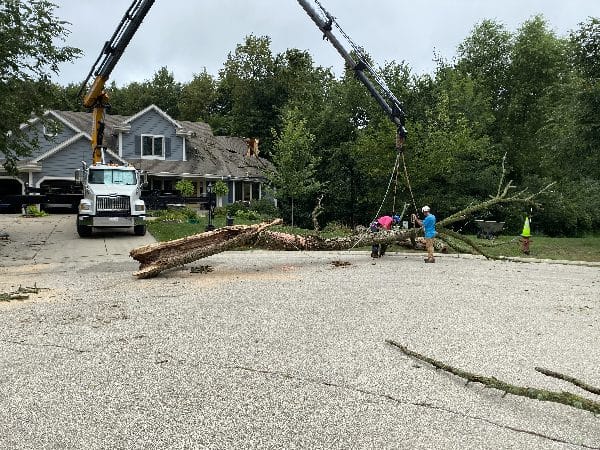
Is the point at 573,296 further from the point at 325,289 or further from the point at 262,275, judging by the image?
the point at 262,275

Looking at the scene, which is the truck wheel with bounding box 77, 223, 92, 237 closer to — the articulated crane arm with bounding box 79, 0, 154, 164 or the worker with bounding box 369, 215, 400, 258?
the articulated crane arm with bounding box 79, 0, 154, 164

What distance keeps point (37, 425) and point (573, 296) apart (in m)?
9.34

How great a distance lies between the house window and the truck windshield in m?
14.7

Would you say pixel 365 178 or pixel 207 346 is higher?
pixel 365 178

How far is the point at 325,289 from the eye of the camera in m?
9.57

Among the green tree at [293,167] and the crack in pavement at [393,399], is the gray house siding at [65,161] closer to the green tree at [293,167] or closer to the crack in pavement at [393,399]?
the green tree at [293,167]

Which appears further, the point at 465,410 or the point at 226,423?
Result: the point at 465,410

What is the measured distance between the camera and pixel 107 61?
17891mm

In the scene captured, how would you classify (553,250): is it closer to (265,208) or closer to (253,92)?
(265,208)

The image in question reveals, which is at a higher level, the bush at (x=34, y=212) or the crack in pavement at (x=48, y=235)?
the bush at (x=34, y=212)

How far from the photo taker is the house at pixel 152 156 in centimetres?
2881

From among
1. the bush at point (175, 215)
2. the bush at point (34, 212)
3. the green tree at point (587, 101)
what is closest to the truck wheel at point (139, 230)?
the bush at point (175, 215)

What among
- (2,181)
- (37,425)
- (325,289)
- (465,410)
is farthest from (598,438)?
(2,181)

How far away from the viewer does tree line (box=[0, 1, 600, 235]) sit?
21766 mm
